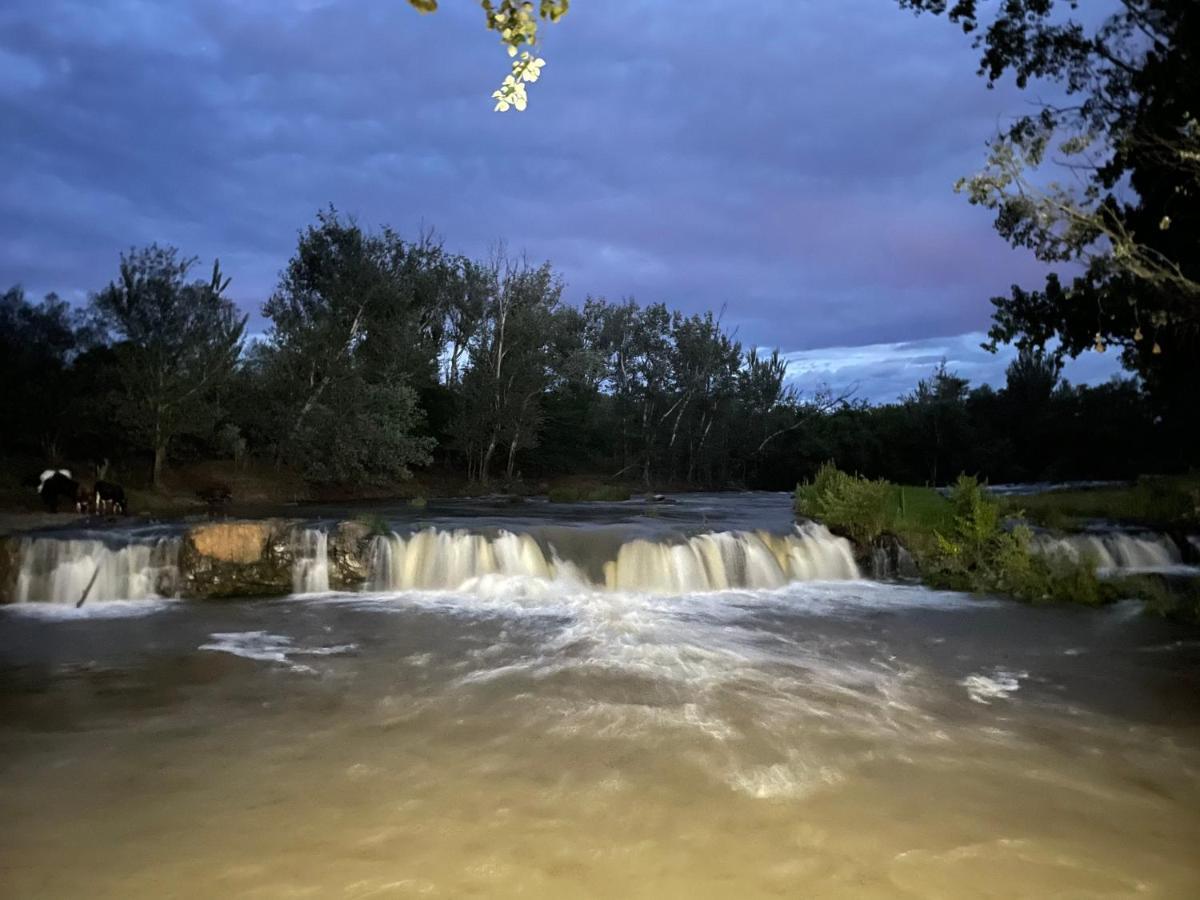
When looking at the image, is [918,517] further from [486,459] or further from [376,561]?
[486,459]

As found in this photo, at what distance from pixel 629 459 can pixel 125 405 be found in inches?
1107

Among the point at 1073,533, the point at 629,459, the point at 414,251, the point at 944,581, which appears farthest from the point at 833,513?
the point at 629,459

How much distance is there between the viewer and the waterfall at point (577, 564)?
13.4 metres

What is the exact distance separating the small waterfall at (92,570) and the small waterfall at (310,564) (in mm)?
1761

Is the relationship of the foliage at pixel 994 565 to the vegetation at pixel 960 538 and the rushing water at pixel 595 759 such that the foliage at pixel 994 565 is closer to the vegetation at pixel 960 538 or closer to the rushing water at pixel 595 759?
the vegetation at pixel 960 538

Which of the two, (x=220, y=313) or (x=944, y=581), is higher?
(x=220, y=313)

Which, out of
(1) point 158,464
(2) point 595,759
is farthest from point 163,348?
(2) point 595,759

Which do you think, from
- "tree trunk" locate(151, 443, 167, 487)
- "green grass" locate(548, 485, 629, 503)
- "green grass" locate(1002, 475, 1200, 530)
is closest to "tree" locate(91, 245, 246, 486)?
"tree trunk" locate(151, 443, 167, 487)

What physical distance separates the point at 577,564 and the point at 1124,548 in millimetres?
11125

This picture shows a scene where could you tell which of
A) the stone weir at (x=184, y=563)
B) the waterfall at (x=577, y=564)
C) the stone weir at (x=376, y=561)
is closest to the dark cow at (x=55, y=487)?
the stone weir at (x=376, y=561)

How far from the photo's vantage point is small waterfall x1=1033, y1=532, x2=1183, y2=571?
15.4 meters

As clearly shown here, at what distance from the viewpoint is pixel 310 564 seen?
1309cm

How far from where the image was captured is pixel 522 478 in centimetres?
4031

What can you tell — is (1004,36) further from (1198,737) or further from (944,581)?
(1198,737)
